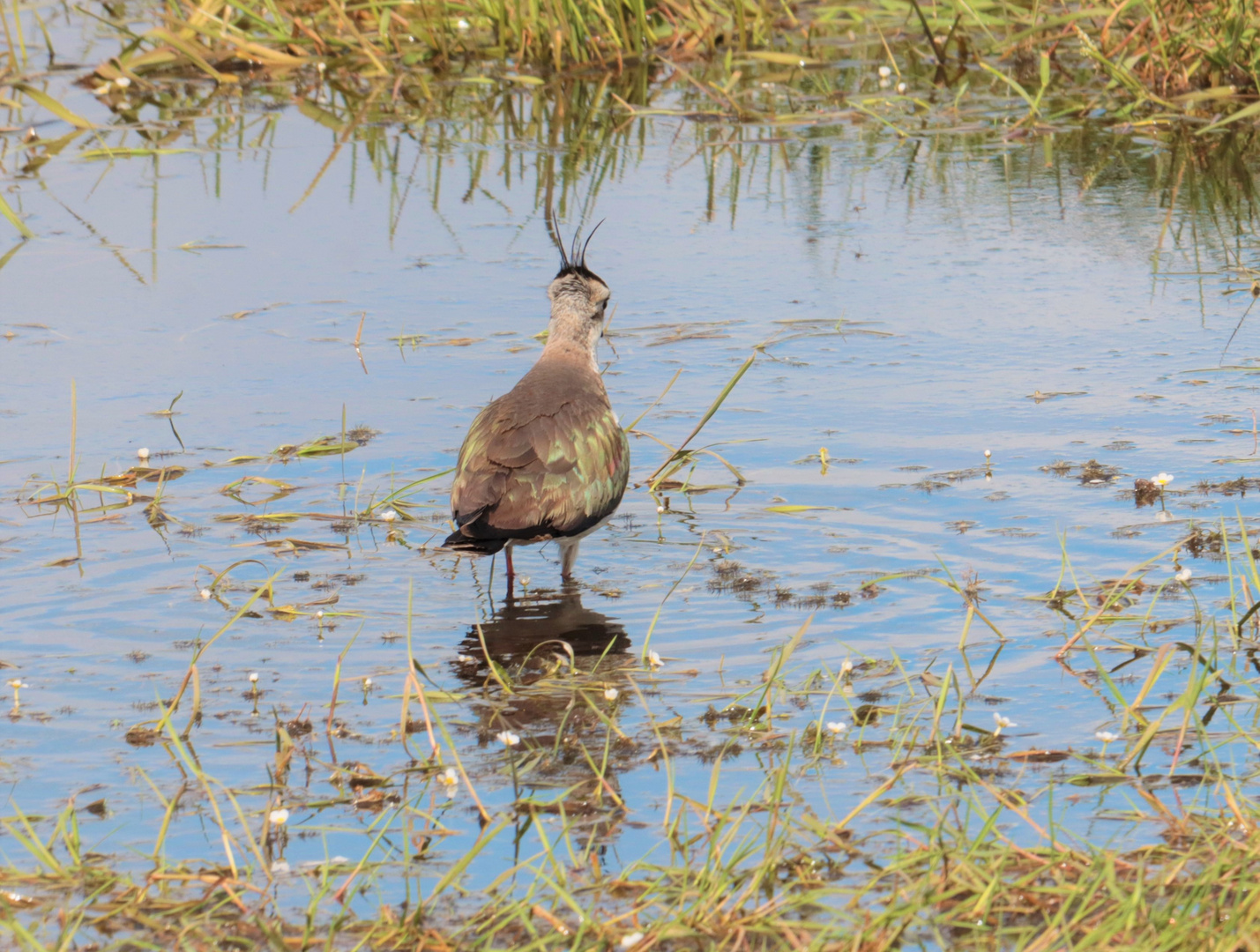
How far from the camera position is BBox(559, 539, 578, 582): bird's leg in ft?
17.7

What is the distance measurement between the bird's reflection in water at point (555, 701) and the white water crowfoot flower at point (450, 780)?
130 mm

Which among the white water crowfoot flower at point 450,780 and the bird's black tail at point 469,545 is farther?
the bird's black tail at point 469,545

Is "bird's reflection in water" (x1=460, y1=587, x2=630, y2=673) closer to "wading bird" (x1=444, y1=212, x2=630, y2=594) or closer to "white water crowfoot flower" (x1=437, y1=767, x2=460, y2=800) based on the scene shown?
"wading bird" (x1=444, y1=212, x2=630, y2=594)

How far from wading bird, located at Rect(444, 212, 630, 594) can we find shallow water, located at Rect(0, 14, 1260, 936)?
29 cm

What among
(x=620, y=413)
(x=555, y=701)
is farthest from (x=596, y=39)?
(x=555, y=701)

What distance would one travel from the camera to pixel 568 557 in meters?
5.45

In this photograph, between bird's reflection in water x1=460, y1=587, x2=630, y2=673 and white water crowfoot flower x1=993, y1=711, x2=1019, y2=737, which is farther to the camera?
bird's reflection in water x1=460, y1=587, x2=630, y2=673

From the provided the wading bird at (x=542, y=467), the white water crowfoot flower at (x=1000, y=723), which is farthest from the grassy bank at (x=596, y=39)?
the white water crowfoot flower at (x=1000, y=723)

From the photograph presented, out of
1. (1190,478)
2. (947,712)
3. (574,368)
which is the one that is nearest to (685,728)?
(947,712)

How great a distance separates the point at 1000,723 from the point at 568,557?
1.88m

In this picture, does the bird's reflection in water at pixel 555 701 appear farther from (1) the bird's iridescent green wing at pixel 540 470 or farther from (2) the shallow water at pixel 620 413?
(1) the bird's iridescent green wing at pixel 540 470

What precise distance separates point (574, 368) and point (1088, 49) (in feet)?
18.1

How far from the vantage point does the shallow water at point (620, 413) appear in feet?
14.4

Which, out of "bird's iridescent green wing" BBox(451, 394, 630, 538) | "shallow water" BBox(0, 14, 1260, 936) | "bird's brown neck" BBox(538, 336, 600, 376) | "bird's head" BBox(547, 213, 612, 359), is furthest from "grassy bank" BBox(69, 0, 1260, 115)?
"bird's iridescent green wing" BBox(451, 394, 630, 538)
